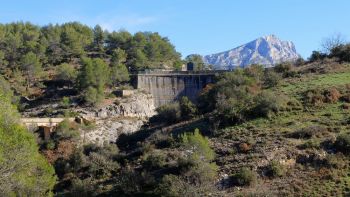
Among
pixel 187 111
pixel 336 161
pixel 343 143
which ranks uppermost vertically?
pixel 187 111

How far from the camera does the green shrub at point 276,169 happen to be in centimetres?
3659

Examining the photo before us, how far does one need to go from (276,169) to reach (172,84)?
40924 mm

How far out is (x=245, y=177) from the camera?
118 feet

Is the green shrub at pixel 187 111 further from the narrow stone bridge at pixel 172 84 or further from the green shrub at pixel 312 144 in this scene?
the narrow stone bridge at pixel 172 84

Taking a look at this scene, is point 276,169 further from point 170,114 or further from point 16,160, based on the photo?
point 170,114

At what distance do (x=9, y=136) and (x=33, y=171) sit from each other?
2.96 m

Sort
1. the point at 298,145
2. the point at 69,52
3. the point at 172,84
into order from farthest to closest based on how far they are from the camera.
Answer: the point at 69,52
the point at 172,84
the point at 298,145

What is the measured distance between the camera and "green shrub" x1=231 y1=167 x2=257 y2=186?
35.8 meters

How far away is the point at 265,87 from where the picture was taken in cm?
5731

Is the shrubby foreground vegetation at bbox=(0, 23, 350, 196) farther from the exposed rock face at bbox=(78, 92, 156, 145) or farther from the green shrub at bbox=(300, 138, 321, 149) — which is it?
the exposed rock face at bbox=(78, 92, 156, 145)

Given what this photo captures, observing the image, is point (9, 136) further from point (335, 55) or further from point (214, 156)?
point (335, 55)

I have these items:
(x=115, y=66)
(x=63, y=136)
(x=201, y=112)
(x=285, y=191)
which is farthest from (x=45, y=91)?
(x=285, y=191)

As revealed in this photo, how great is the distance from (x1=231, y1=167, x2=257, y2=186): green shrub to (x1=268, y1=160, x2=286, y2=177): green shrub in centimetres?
124

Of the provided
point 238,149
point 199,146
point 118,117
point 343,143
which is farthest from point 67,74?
point 343,143
